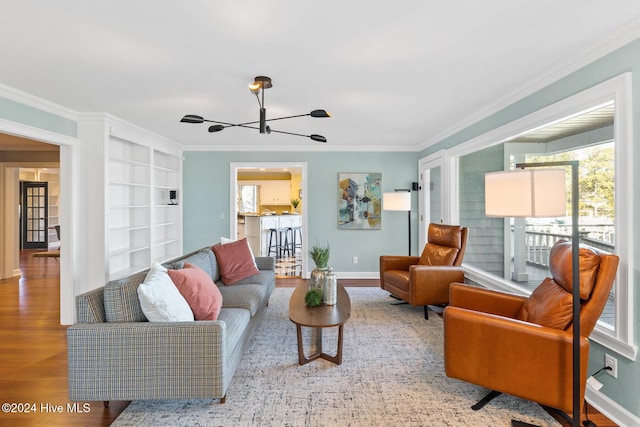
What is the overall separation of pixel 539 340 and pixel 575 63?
1.98 m

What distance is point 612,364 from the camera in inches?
84.0

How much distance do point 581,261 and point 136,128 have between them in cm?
498

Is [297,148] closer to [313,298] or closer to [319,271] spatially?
[319,271]

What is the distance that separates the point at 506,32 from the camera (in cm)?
207

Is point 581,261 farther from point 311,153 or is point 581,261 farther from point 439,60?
point 311,153

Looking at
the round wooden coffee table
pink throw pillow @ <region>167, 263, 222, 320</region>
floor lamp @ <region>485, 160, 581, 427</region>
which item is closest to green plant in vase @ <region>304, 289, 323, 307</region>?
the round wooden coffee table

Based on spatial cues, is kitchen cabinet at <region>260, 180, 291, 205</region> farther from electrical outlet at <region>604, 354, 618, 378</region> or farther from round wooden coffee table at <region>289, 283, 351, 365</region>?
electrical outlet at <region>604, 354, 618, 378</region>

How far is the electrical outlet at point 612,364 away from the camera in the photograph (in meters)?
2.11

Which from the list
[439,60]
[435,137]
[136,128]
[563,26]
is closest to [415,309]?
[435,137]

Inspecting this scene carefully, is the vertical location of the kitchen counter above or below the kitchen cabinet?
below

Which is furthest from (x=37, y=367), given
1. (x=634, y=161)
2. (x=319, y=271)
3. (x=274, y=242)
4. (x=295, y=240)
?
(x=295, y=240)

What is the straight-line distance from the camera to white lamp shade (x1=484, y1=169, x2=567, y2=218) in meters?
1.73

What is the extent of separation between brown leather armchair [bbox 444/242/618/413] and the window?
0.29 meters

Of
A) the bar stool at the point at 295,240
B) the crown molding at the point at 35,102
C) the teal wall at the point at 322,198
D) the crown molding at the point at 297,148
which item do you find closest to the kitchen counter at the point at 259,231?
the bar stool at the point at 295,240
